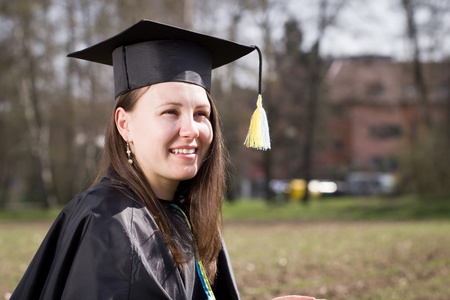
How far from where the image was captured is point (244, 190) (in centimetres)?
4203

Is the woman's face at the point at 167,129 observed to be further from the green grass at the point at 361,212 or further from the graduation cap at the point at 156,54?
the green grass at the point at 361,212

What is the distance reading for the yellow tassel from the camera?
8.62ft

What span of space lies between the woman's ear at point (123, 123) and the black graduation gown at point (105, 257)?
269mm

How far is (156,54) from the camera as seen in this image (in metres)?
2.26

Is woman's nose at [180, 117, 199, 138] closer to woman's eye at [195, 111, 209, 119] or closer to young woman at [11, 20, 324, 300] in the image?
young woman at [11, 20, 324, 300]

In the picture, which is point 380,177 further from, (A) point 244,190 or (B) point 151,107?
(B) point 151,107

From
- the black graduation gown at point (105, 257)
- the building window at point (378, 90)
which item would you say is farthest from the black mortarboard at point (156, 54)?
the building window at point (378, 90)

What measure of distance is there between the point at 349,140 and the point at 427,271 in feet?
134

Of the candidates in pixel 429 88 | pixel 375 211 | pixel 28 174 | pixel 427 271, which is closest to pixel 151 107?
pixel 427 271

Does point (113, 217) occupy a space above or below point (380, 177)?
above

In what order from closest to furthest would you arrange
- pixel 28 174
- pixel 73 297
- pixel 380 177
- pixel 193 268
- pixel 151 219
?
pixel 73 297, pixel 151 219, pixel 193 268, pixel 28 174, pixel 380 177

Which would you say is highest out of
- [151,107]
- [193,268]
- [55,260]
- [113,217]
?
[151,107]

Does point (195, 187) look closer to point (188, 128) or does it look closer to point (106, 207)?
point (188, 128)

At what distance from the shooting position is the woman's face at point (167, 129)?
2.19 metres
